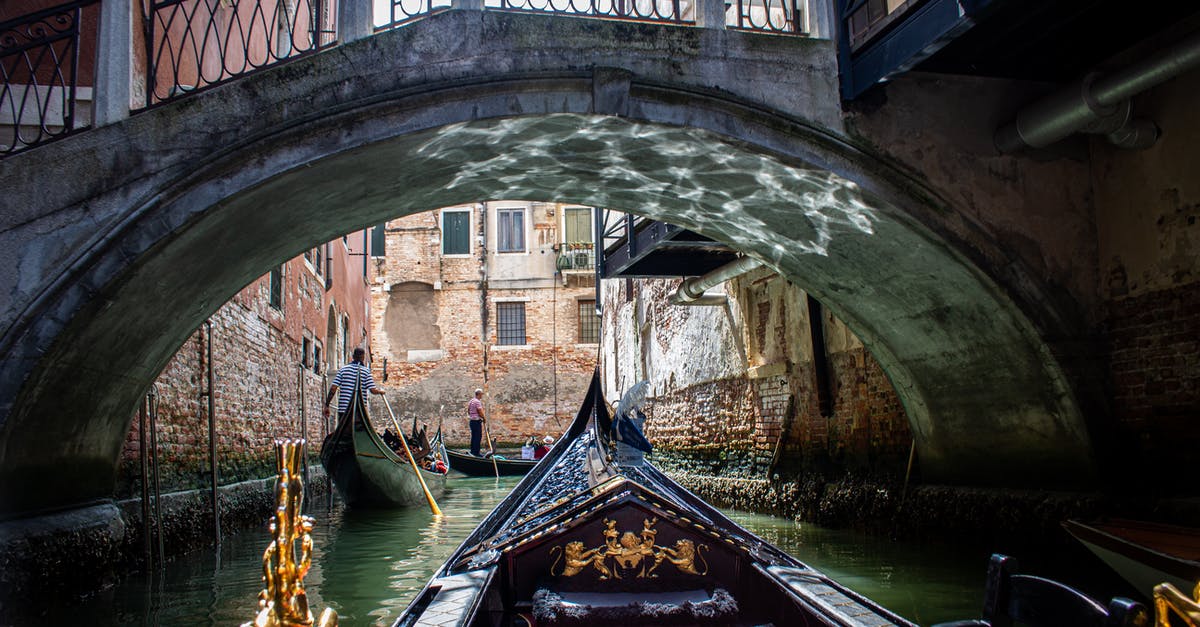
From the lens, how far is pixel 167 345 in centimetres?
353

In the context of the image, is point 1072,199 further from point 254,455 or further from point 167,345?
point 254,455

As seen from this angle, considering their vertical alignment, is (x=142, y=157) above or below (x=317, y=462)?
above

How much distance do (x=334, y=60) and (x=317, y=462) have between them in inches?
259

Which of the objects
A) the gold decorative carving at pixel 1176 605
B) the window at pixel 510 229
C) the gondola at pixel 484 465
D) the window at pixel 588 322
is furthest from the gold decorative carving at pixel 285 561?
the window at pixel 510 229

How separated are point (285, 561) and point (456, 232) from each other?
14.6 meters

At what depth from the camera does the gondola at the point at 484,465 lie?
10781mm

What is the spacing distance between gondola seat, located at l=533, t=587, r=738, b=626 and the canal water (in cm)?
119

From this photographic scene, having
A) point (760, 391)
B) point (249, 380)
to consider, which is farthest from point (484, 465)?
point (760, 391)

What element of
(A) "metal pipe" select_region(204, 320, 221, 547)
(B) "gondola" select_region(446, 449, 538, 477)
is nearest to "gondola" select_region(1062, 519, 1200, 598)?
(A) "metal pipe" select_region(204, 320, 221, 547)

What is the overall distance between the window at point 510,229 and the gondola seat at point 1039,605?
14080mm

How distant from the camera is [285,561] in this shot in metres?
1.02

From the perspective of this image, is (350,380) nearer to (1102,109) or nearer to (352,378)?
(352,378)

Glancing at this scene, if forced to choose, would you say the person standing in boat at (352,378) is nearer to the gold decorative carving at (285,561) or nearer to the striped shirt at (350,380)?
the striped shirt at (350,380)

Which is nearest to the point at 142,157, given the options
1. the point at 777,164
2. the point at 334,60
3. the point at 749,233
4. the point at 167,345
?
the point at 334,60
